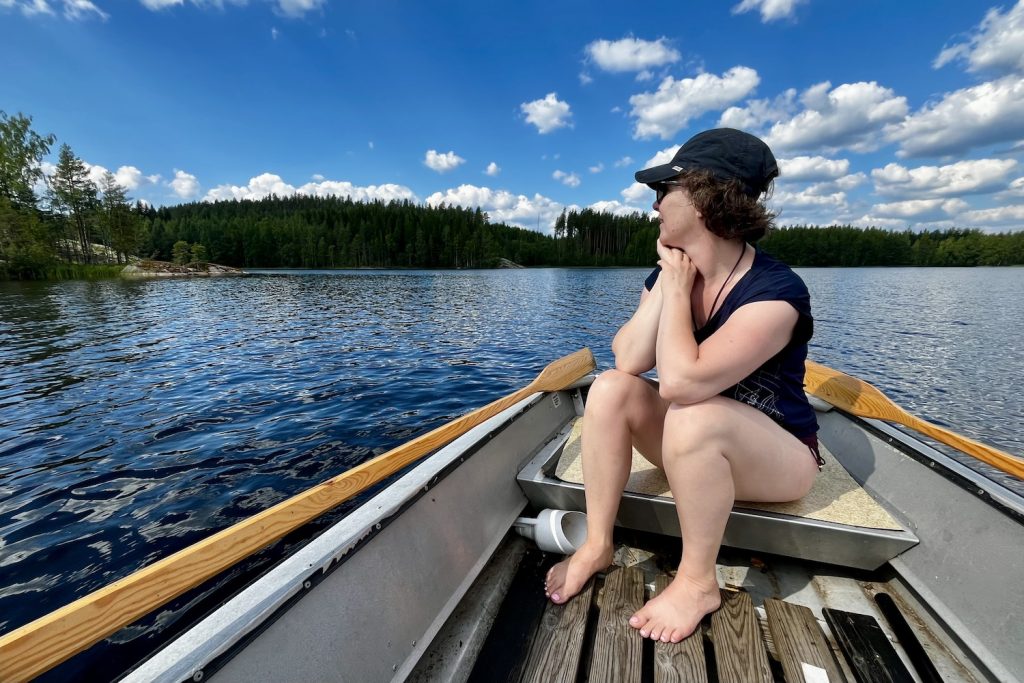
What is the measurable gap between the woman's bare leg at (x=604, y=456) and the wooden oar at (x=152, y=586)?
3.11 feet

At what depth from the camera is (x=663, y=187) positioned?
197 centimetres

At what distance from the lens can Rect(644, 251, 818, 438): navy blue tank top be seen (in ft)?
6.00

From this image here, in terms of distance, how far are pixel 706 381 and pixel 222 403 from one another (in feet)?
27.9

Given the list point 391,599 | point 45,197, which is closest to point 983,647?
point 391,599

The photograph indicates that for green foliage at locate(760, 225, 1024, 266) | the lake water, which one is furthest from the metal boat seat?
green foliage at locate(760, 225, 1024, 266)

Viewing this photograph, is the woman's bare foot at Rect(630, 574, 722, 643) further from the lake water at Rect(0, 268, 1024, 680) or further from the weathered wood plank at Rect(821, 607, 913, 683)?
the lake water at Rect(0, 268, 1024, 680)

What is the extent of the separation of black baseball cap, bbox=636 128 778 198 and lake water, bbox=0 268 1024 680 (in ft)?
13.9

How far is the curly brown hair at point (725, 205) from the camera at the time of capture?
5.85 feet

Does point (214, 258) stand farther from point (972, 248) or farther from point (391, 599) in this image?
point (972, 248)

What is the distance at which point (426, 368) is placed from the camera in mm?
11438

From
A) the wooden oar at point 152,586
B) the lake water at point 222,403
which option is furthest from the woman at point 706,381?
the lake water at point 222,403

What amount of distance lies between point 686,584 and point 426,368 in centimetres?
995

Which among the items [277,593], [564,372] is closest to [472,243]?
[564,372]

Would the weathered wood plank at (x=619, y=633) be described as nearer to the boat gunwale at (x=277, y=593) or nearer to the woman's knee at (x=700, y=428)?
the woman's knee at (x=700, y=428)
